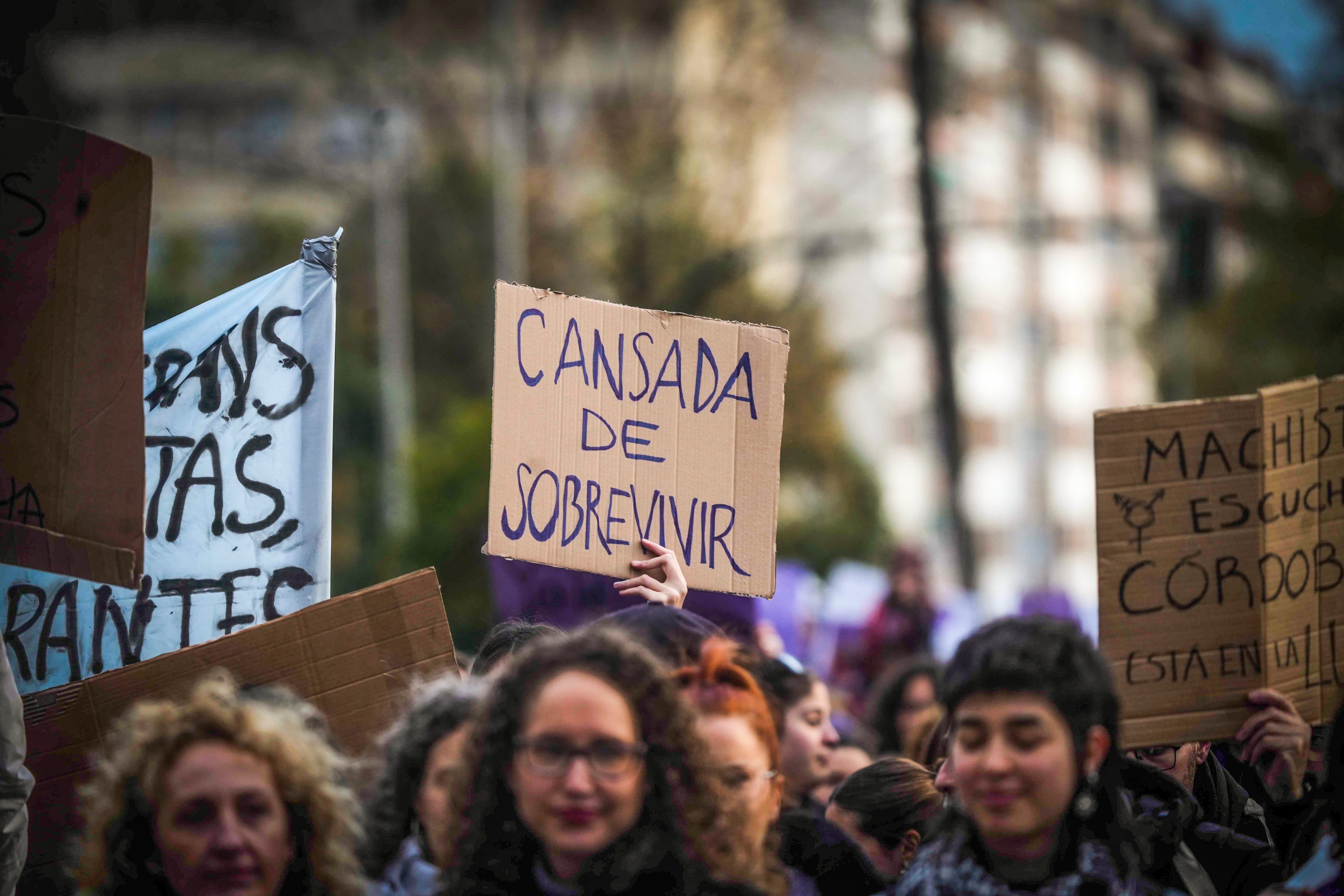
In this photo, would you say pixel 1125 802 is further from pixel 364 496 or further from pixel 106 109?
pixel 106 109

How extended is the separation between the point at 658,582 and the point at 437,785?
45.5 inches

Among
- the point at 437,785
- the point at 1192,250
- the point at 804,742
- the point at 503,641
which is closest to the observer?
the point at 437,785

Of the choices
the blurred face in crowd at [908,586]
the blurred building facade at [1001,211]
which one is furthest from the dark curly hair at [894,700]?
the blurred building facade at [1001,211]

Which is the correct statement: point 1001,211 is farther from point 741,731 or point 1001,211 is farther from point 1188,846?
point 741,731

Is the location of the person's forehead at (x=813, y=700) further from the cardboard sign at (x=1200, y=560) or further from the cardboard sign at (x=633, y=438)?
the cardboard sign at (x=1200, y=560)

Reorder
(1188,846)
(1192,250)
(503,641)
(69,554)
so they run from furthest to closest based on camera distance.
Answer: (1192,250)
(503,641)
(69,554)
(1188,846)

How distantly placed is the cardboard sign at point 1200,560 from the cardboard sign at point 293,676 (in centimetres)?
146

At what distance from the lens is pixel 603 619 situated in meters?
3.25

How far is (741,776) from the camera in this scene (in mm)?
2973

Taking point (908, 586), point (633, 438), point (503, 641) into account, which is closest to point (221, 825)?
point (503, 641)

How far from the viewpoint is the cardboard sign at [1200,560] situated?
348cm

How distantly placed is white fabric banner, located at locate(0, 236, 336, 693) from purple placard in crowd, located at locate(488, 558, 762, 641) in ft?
2.25

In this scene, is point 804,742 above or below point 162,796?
above

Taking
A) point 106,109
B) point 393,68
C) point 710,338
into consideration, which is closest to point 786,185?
point 393,68
